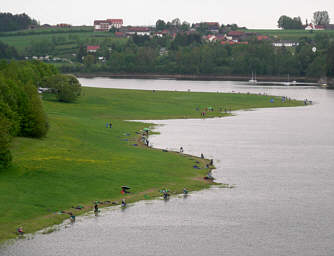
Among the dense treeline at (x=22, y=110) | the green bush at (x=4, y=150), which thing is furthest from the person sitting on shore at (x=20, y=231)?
the dense treeline at (x=22, y=110)

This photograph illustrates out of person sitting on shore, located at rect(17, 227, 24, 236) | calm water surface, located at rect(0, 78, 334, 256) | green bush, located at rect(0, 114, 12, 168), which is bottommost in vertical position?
calm water surface, located at rect(0, 78, 334, 256)

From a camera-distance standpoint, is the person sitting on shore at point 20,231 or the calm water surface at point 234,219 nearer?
the calm water surface at point 234,219

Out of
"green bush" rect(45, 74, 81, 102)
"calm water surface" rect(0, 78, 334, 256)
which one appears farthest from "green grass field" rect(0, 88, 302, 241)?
"green bush" rect(45, 74, 81, 102)

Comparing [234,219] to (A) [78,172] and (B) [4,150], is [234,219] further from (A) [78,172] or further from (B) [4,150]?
(B) [4,150]

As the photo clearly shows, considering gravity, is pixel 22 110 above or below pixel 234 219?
above

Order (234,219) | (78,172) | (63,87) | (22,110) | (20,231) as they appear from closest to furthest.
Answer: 1. (20,231)
2. (234,219)
3. (78,172)
4. (22,110)
5. (63,87)

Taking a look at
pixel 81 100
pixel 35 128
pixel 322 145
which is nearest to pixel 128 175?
pixel 35 128

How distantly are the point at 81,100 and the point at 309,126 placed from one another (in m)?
56.9

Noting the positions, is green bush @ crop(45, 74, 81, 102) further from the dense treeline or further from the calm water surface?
the calm water surface

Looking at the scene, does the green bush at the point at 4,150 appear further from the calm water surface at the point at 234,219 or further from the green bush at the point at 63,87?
the green bush at the point at 63,87

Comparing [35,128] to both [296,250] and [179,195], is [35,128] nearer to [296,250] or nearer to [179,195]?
[179,195]

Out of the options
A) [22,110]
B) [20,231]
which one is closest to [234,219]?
[20,231]

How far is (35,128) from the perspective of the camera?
318 ft

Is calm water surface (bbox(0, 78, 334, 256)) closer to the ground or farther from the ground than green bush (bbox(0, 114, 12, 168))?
closer to the ground
